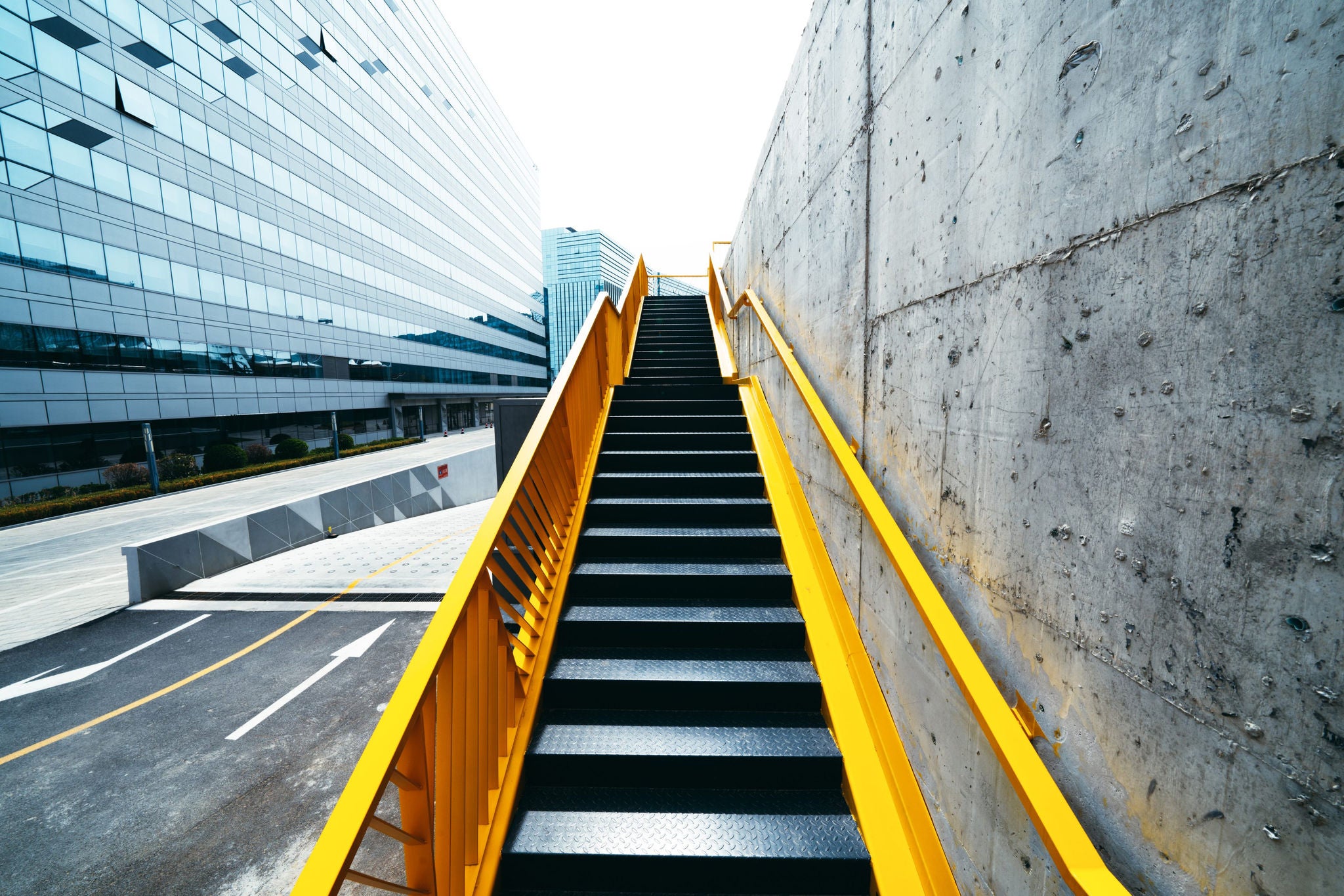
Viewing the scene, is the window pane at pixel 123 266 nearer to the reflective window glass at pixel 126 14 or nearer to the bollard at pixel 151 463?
the bollard at pixel 151 463

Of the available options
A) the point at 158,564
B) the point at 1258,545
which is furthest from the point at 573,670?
the point at 158,564

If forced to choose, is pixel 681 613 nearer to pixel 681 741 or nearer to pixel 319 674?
pixel 681 741

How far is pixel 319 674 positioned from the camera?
5.60m

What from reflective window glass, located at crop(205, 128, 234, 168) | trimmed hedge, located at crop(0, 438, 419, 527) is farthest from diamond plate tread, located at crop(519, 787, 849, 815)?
reflective window glass, located at crop(205, 128, 234, 168)

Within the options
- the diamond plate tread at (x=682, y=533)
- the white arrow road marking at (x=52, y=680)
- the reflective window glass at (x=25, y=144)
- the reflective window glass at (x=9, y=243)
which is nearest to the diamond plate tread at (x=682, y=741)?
the diamond plate tread at (x=682, y=533)

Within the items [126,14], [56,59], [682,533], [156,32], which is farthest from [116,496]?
[682,533]

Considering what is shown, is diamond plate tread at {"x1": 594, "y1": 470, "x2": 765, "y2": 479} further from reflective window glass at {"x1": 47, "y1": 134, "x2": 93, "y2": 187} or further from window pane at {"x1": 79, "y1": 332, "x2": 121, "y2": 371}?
reflective window glass at {"x1": 47, "y1": 134, "x2": 93, "y2": 187}

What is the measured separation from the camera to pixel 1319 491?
34.0 inches

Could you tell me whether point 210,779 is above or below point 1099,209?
below

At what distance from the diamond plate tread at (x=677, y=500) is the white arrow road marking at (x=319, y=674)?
13.5ft

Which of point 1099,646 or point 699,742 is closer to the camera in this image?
point 1099,646

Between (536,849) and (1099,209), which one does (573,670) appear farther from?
(1099,209)

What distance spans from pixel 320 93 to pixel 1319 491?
36.4 metres

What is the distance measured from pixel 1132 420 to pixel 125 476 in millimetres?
25124
